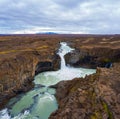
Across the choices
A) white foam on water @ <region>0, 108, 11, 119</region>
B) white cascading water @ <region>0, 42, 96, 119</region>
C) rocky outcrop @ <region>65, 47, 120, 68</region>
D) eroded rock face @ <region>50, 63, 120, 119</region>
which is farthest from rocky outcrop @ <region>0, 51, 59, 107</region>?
eroded rock face @ <region>50, 63, 120, 119</region>

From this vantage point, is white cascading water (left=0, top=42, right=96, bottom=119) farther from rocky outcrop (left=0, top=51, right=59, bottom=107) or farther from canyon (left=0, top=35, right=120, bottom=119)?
rocky outcrop (left=0, top=51, right=59, bottom=107)

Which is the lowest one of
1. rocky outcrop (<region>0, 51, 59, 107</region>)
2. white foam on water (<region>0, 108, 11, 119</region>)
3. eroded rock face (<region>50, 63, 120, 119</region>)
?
white foam on water (<region>0, 108, 11, 119</region>)

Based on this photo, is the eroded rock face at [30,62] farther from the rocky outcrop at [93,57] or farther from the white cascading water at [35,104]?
the white cascading water at [35,104]

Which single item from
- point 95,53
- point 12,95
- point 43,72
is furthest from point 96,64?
point 12,95

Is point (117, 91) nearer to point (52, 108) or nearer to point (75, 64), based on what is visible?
point (52, 108)

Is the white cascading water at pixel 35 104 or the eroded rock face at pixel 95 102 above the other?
the eroded rock face at pixel 95 102

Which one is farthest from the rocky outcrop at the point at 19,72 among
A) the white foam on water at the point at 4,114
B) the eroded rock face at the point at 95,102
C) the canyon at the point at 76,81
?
the eroded rock face at the point at 95,102

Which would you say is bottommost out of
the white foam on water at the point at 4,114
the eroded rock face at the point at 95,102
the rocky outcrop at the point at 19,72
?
the white foam on water at the point at 4,114

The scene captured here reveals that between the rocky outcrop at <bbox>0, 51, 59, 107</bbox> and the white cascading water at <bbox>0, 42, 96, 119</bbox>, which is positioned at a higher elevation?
the rocky outcrop at <bbox>0, 51, 59, 107</bbox>

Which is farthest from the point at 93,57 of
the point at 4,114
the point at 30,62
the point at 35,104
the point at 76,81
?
the point at 4,114

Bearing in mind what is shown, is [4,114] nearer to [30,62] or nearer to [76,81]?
[76,81]

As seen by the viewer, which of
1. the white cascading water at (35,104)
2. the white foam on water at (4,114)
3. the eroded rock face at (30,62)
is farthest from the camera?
the eroded rock face at (30,62)
